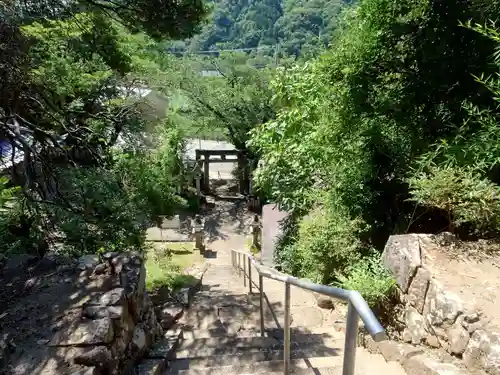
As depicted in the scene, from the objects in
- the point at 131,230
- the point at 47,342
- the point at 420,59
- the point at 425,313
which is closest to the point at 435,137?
the point at 420,59

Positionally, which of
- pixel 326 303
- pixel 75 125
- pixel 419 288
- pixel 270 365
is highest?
pixel 75 125

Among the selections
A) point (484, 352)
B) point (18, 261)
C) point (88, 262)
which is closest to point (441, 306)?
point (484, 352)

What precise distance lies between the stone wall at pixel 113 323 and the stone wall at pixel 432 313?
2129 mm

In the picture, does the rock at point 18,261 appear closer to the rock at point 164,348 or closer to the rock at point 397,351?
the rock at point 164,348

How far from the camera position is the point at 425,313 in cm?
313

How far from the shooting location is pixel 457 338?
271 cm

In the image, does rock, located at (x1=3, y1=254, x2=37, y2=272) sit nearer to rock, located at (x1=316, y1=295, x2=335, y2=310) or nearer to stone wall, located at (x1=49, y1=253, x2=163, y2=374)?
stone wall, located at (x1=49, y1=253, x2=163, y2=374)

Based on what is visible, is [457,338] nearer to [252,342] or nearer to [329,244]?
[252,342]

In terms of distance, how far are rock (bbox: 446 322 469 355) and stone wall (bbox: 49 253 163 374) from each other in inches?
84.9

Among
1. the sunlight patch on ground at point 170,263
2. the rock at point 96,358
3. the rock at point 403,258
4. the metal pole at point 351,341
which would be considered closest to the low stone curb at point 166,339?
the rock at point 96,358

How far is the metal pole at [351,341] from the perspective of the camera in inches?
62.6

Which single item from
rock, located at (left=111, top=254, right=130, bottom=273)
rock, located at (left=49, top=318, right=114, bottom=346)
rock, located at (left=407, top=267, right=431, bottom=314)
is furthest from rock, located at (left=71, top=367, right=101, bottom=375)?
rock, located at (left=407, top=267, right=431, bottom=314)

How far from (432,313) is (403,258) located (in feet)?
1.88

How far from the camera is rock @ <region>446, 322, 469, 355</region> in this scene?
264cm
